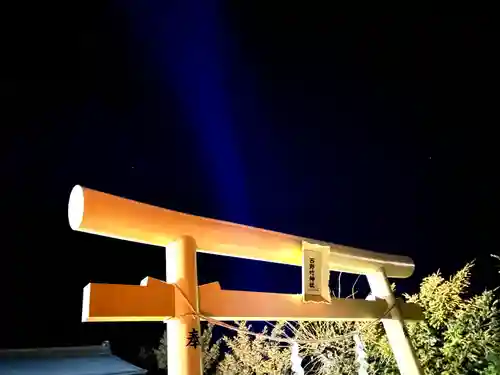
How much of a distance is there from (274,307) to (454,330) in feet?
6.18

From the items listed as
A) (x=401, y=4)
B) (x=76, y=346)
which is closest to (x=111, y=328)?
(x=76, y=346)

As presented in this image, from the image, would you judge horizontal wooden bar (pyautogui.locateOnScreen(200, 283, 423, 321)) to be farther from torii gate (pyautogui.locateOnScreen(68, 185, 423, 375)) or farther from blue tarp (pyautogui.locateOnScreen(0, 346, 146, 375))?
blue tarp (pyautogui.locateOnScreen(0, 346, 146, 375))

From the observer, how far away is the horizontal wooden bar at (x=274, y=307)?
5.76 ft

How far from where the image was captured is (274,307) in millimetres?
1935

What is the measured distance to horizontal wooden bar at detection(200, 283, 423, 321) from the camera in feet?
5.76

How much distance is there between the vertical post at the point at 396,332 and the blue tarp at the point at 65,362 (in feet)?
10.8

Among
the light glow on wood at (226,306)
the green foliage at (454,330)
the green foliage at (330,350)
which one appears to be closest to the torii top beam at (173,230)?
the light glow on wood at (226,306)

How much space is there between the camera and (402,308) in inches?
104

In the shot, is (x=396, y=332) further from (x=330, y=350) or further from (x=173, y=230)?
(x=330, y=350)

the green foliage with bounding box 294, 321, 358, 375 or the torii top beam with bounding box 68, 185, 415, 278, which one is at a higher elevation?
the torii top beam with bounding box 68, 185, 415, 278

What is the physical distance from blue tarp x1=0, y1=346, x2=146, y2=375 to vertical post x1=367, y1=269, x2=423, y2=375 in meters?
3.29

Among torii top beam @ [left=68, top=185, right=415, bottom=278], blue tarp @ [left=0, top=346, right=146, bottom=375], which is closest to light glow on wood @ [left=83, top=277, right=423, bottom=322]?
torii top beam @ [left=68, top=185, right=415, bottom=278]

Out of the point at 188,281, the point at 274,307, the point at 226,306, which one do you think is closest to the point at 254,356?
the point at 274,307

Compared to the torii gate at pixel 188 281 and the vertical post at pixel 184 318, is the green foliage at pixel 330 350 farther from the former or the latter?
the vertical post at pixel 184 318
